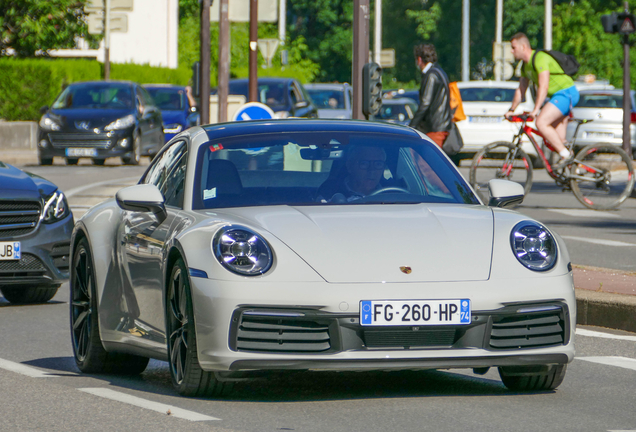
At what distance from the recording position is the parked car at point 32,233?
965 centimetres

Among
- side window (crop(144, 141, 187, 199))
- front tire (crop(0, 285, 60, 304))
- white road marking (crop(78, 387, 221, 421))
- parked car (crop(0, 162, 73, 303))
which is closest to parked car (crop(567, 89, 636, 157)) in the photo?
front tire (crop(0, 285, 60, 304))

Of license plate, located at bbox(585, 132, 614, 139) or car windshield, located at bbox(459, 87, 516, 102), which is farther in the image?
license plate, located at bbox(585, 132, 614, 139)

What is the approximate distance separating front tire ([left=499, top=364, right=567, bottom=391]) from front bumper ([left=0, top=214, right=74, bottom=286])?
4.31 m

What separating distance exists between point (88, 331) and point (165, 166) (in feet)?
3.01

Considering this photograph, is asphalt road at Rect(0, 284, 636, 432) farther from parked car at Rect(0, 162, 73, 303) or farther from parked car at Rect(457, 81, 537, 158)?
parked car at Rect(457, 81, 537, 158)

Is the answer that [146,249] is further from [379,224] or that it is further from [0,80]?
[0,80]

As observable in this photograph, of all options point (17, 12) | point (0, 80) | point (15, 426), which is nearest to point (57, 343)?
point (15, 426)

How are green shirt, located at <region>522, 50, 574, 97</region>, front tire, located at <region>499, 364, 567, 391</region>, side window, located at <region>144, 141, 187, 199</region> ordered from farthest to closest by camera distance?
green shirt, located at <region>522, 50, 574, 97</region> → side window, located at <region>144, 141, 187, 199</region> → front tire, located at <region>499, 364, 567, 391</region>

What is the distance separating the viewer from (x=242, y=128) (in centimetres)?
693

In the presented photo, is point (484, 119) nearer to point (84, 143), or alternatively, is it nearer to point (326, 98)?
point (84, 143)

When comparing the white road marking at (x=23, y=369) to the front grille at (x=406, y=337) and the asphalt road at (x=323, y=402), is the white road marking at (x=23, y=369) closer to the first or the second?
the asphalt road at (x=323, y=402)

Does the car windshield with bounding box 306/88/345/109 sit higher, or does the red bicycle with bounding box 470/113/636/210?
the car windshield with bounding box 306/88/345/109

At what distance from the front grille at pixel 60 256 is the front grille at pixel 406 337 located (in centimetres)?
459

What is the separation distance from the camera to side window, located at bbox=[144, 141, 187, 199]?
7.00 m
